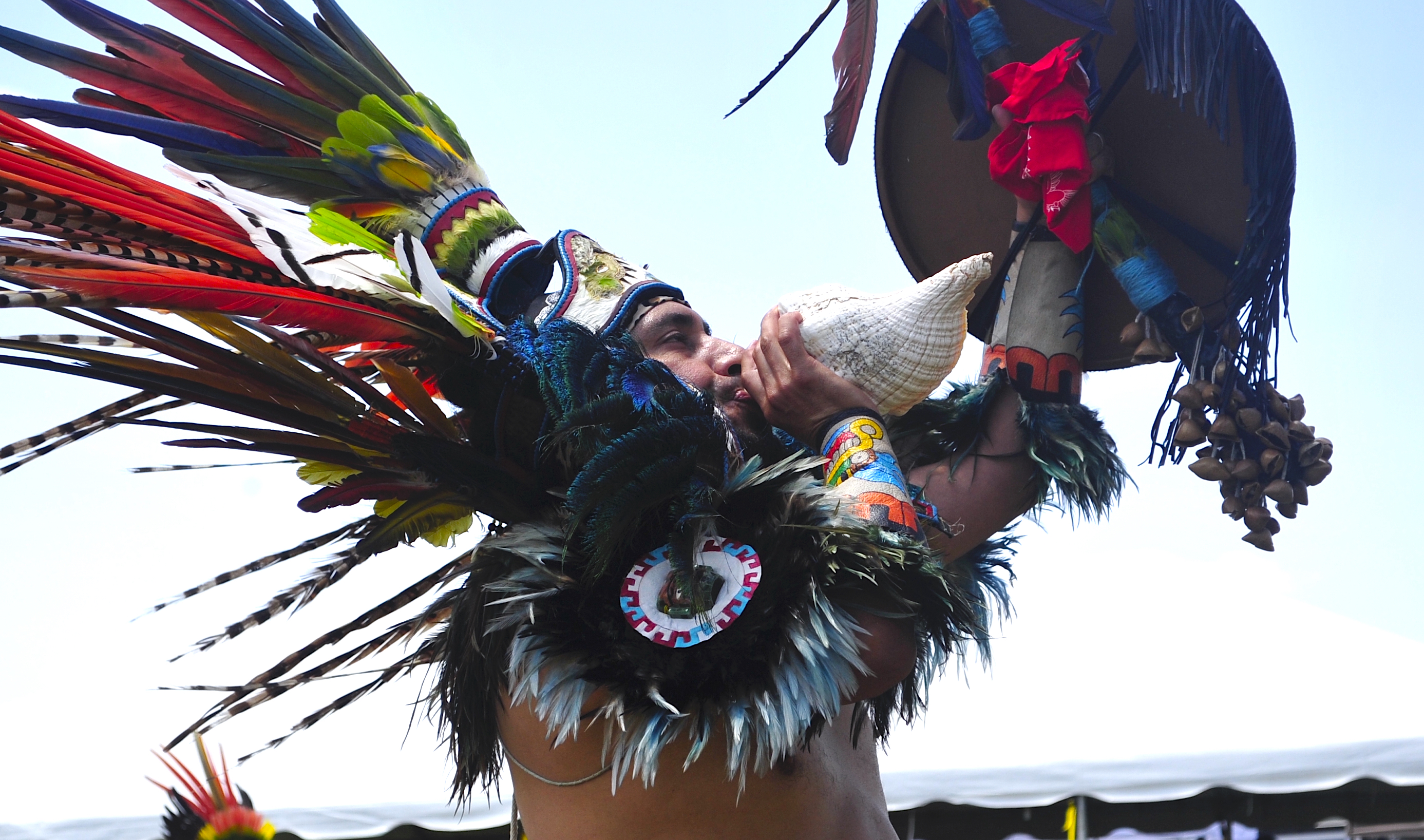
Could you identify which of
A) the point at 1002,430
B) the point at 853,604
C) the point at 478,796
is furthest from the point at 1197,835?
the point at 853,604

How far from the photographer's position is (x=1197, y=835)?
4.45m

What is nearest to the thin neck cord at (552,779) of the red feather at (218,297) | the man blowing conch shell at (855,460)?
the man blowing conch shell at (855,460)

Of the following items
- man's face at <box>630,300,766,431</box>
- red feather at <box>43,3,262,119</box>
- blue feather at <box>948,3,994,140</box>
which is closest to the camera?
man's face at <box>630,300,766,431</box>

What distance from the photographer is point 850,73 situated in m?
2.32

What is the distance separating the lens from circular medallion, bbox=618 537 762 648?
1371 mm

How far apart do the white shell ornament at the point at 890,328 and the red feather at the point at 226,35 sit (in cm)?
100

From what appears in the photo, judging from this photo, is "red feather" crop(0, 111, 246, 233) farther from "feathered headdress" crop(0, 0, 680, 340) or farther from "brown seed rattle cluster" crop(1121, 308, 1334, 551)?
"brown seed rattle cluster" crop(1121, 308, 1334, 551)

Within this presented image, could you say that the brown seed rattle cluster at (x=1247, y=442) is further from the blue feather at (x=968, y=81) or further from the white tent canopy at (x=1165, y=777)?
the white tent canopy at (x=1165, y=777)

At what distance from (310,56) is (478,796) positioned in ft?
9.64

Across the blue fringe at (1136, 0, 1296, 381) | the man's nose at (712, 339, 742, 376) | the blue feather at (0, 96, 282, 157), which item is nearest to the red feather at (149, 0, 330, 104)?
the blue feather at (0, 96, 282, 157)

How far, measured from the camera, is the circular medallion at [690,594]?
137 cm

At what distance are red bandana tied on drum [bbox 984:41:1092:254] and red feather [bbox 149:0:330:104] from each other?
129 centimetres

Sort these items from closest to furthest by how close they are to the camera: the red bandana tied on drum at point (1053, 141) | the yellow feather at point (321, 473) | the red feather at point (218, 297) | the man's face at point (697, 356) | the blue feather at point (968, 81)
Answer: the red feather at point (218, 297), the yellow feather at point (321, 473), the man's face at point (697, 356), the red bandana tied on drum at point (1053, 141), the blue feather at point (968, 81)

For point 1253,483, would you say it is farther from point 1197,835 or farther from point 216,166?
point 1197,835
